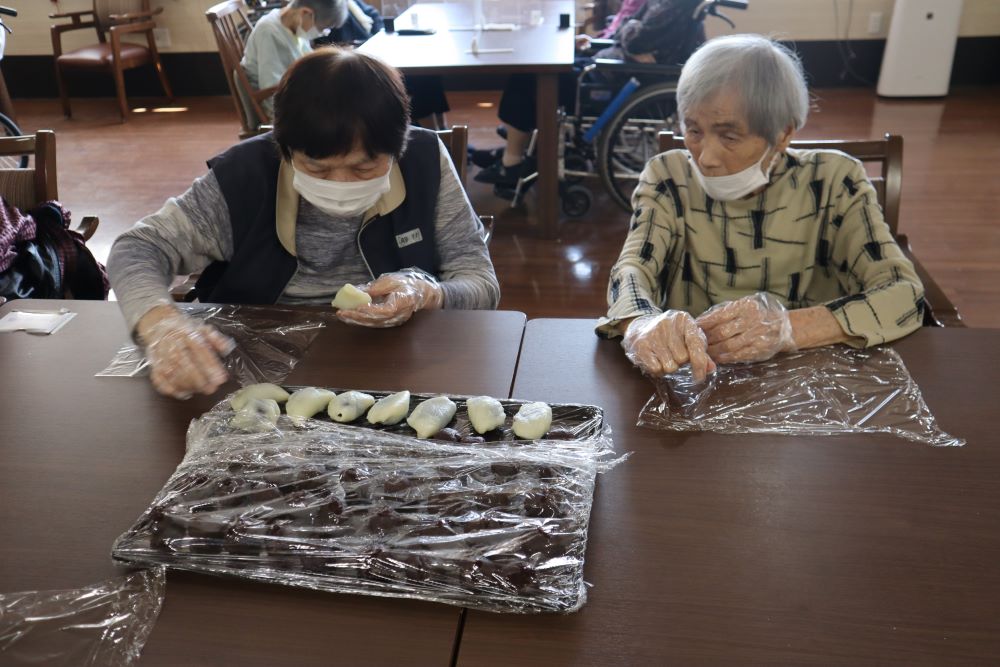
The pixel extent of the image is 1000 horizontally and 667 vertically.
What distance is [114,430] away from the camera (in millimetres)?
1026

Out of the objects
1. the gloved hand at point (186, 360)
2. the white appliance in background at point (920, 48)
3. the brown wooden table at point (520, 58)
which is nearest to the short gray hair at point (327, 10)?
the brown wooden table at point (520, 58)

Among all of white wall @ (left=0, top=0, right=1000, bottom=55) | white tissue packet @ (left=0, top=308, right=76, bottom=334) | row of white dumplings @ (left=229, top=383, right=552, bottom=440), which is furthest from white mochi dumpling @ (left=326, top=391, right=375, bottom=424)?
white wall @ (left=0, top=0, right=1000, bottom=55)

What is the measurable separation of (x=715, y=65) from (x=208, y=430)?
3.05ft

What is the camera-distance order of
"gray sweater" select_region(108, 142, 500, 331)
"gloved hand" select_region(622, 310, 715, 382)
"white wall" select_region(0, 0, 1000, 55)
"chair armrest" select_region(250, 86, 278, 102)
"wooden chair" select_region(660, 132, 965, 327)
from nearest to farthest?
"gloved hand" select_region(622, 310, 715, 382), "gray sweater" select_region(108, 142, 500, 331), "wooden chair" select_region(660, 132, 965, 327), "chair armrest" select_region(250, 86, 278, 102), "white wall" select_region(0, 0, 1000, 55)

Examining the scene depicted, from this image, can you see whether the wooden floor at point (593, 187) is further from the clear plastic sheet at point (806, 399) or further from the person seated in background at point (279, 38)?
the clear plastic sheet at point (806, 399)

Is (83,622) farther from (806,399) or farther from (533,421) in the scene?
(806,399)

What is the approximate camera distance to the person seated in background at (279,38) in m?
3.11

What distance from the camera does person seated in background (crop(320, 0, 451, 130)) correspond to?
3705 millimetres

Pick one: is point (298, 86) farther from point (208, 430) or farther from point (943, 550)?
point (943, 550)

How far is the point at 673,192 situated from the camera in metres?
1.41

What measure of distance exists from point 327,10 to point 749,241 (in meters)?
2.46

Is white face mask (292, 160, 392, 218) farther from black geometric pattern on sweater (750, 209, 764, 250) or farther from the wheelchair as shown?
the wheelchair

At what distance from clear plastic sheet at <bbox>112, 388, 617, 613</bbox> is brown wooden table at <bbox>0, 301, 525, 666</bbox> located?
3 centimetres

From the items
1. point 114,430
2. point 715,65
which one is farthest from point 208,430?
point 715,65
